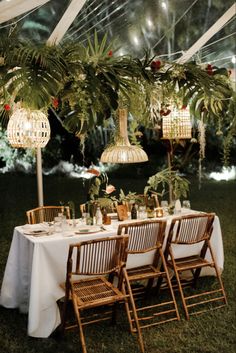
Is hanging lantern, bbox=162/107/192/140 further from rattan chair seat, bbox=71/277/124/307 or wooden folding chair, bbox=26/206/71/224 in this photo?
rattan chair seat, bbox=71/277/124/307

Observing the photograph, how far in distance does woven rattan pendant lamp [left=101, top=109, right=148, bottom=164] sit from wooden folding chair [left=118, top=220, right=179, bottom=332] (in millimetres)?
701

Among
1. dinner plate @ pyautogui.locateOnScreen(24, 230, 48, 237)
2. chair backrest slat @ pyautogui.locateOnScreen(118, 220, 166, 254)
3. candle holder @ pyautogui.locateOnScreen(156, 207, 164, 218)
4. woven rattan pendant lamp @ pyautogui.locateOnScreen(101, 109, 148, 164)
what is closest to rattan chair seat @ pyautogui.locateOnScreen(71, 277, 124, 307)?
chair backrest slat @ pyautogui.locateOnScreen(118, 220, 166, 254)

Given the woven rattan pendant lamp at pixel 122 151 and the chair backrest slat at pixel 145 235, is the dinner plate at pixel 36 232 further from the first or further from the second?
the woven rattan pendant lamp at pixel 122 151

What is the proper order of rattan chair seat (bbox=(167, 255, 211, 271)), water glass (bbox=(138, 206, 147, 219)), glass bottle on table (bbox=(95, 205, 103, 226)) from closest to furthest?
1. rattan chair seat (bbox=(167, 255, 211, 271))
2. glass bottle on table (bbox=(95, 205, 103, 226))
3. water glass (bbox=(138, 206, 147, 219))

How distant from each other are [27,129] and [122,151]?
981 mm

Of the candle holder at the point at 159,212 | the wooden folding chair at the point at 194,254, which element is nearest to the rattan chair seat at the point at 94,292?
the wooden folding chair at the point at 194,254

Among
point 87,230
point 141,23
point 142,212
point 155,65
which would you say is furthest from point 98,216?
point 141,23

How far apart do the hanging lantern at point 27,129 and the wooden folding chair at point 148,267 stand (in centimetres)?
105

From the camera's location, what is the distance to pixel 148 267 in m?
4.15

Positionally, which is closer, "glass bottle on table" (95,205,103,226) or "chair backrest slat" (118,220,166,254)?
"chair backrest slat" (118,220,166,254)

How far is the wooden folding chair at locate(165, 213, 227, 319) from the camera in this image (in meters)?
4.15

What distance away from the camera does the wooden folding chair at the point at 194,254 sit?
4.15 meters

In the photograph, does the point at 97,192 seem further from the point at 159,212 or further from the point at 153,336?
the point at 153,336

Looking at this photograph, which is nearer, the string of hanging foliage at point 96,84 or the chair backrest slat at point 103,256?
the string of hanging foliage at point 96,84
